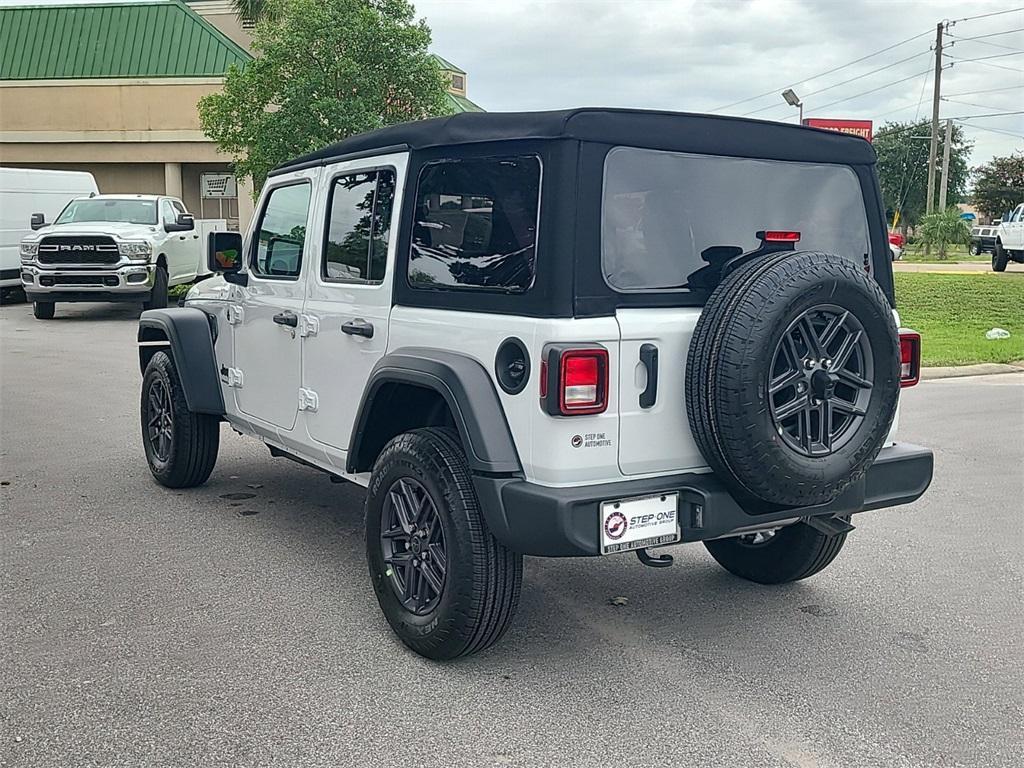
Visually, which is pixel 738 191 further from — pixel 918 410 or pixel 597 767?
pixel 918 410

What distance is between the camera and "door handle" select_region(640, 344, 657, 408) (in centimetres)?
378

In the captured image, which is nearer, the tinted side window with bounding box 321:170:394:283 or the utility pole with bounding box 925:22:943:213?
the tinted side window with bounding box 321:170:394:283

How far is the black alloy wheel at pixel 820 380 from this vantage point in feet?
12.2

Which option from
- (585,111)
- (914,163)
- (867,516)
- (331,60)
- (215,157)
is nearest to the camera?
(585,111)

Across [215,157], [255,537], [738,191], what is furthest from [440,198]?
[215,157]

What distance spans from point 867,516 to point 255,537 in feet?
11.5

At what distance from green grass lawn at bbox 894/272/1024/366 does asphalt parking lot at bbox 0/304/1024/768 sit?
24.0 ft

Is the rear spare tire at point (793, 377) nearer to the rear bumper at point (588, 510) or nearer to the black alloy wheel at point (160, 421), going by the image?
the rear bumper at point (588, 510)

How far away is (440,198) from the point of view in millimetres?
4305

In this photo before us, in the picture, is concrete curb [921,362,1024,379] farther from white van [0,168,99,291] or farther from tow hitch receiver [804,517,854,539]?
white van [0,168,99,291]

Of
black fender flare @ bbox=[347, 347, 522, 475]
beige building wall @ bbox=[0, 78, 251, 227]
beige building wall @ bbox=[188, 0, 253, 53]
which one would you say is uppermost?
beige building wall @ bbox=[188, 0, 253, 53]

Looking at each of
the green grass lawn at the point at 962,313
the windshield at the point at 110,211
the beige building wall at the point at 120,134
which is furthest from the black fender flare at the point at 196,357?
the beige building wall at the point at 120,134

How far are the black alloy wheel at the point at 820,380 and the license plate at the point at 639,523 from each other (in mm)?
474

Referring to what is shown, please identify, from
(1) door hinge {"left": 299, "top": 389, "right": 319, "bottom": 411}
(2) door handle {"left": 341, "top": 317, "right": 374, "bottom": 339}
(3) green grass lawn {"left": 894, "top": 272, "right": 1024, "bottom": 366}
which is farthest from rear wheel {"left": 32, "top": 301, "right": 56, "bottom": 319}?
(2) door handle {"left": 341, "top": 317, "right": 374, "bottom": 339}
